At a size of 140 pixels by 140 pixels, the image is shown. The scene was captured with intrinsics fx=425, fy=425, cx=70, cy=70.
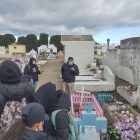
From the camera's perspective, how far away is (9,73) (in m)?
4.86

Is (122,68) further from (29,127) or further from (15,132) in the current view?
(15,132)

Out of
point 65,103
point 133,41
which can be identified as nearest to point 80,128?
point 65,103

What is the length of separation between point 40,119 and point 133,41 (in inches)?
525

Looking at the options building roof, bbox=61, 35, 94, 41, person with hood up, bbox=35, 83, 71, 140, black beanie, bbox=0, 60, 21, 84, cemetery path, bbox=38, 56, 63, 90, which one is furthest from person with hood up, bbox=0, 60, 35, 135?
building roof, bbox=61, 35, 94, 41

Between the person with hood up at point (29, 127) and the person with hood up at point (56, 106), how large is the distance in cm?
74

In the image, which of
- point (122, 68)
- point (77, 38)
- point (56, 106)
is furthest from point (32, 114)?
point (77, 38)

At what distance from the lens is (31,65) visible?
1292 centimetres

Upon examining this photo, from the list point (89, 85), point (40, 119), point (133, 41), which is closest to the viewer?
point (40, 119)

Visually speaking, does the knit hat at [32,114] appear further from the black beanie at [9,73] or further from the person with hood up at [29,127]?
the black beanie at [9,73]

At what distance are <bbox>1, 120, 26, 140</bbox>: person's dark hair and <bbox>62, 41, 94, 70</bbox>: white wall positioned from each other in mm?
21690

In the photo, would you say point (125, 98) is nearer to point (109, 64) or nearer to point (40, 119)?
point (40, 119)

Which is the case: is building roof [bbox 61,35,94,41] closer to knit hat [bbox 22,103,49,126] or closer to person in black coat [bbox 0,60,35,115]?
person in black coat [bbox 0,60,35,115]

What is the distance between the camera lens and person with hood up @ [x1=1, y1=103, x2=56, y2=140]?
3.46 meters

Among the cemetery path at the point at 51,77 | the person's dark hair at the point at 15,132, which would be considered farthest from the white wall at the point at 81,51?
the person's dark hair at the point at 15,132
